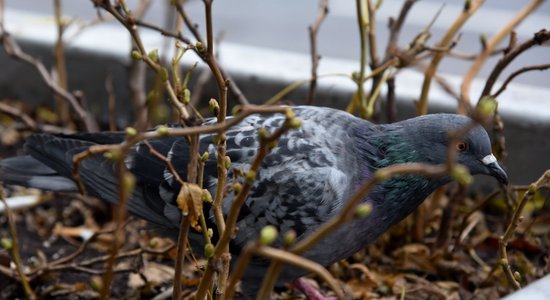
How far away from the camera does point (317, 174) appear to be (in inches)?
120

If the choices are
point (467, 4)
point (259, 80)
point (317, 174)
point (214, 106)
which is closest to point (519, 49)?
point (467, 4)

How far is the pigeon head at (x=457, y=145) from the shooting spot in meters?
2.96

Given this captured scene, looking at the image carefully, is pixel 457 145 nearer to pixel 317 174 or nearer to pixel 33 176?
pixel 317 174

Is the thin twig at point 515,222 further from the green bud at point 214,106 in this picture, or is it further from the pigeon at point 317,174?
the green bud at point 214,106

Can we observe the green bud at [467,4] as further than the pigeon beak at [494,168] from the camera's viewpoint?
Yes

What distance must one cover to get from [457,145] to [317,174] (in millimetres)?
513

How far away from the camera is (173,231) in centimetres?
335

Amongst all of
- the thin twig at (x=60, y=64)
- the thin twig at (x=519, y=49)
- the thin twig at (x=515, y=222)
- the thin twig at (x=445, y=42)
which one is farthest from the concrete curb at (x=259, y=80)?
the thin twig at (x=515, y=222)

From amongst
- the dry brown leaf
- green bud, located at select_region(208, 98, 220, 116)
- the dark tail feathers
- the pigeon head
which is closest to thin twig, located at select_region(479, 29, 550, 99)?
the pigeon head

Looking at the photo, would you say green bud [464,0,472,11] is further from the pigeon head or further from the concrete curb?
the concrete curb

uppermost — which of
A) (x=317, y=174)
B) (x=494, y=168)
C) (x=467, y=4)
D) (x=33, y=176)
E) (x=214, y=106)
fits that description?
(x=467, y=4)

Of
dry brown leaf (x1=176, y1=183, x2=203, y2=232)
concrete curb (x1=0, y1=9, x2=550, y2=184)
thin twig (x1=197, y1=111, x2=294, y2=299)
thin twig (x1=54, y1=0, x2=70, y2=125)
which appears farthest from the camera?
thin twig (x1=54, y1=0, x2=70, y2=125)

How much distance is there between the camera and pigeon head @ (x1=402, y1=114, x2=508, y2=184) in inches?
116

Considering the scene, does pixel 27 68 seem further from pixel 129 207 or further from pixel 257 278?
pixel 257 278
